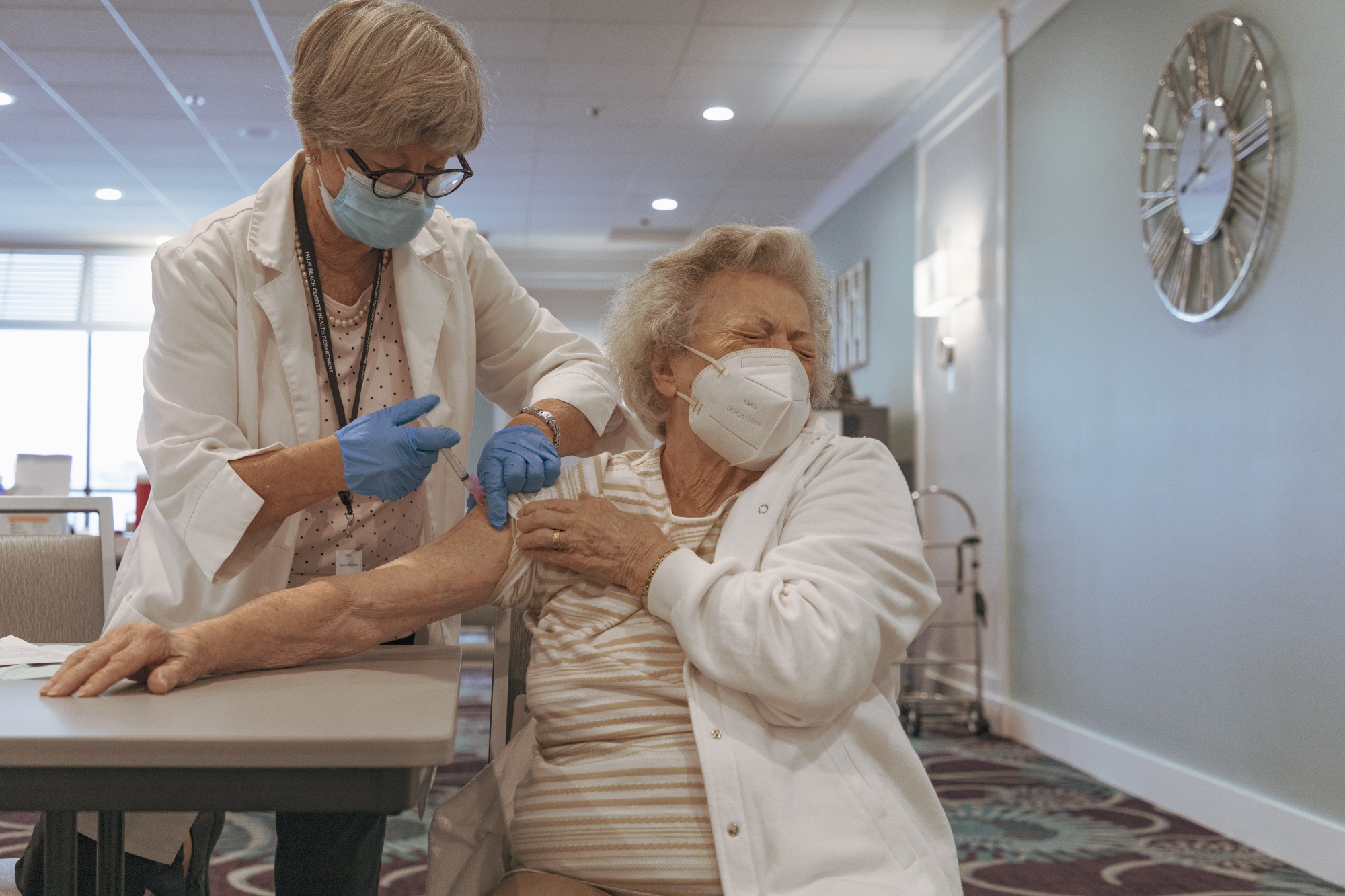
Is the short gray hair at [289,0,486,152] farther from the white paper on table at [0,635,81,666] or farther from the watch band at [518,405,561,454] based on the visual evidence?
the white paper on table at [0,635,81,666]

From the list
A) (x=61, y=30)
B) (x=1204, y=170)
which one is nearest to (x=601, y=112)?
(x=61, y=30)

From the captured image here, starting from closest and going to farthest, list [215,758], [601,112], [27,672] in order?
1. [215,758]
2. [27,672]
3. [601,112]

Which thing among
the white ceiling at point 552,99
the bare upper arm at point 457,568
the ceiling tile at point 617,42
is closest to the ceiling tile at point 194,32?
the white ceiling at point 552,99

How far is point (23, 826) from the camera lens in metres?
2.98

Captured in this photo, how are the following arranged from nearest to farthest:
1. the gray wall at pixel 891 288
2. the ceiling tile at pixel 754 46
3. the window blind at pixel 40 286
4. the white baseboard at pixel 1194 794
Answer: the white baseboard at pixel 1194 794 < the ceiling tile at pixel 754 46 < the gray wall at pixel 891 288 < the window blind at pixel 40 286

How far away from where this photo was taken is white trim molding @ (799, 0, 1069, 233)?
440 cm

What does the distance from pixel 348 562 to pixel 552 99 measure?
4399 mm

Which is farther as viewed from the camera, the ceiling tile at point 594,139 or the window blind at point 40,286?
the window blind at point 40,286

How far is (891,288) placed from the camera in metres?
6.17

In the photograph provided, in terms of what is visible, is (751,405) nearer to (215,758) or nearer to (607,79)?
(215,758)

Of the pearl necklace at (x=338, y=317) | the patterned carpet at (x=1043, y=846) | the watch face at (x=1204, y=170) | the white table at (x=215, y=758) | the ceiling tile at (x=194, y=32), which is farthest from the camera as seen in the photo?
the ceiling tile at (x=194, y=32)

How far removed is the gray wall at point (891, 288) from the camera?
587 cm

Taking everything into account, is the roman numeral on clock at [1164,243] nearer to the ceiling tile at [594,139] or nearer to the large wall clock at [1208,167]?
the large wall clock at [1208,167]

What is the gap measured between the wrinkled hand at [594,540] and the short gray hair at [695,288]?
300mm
